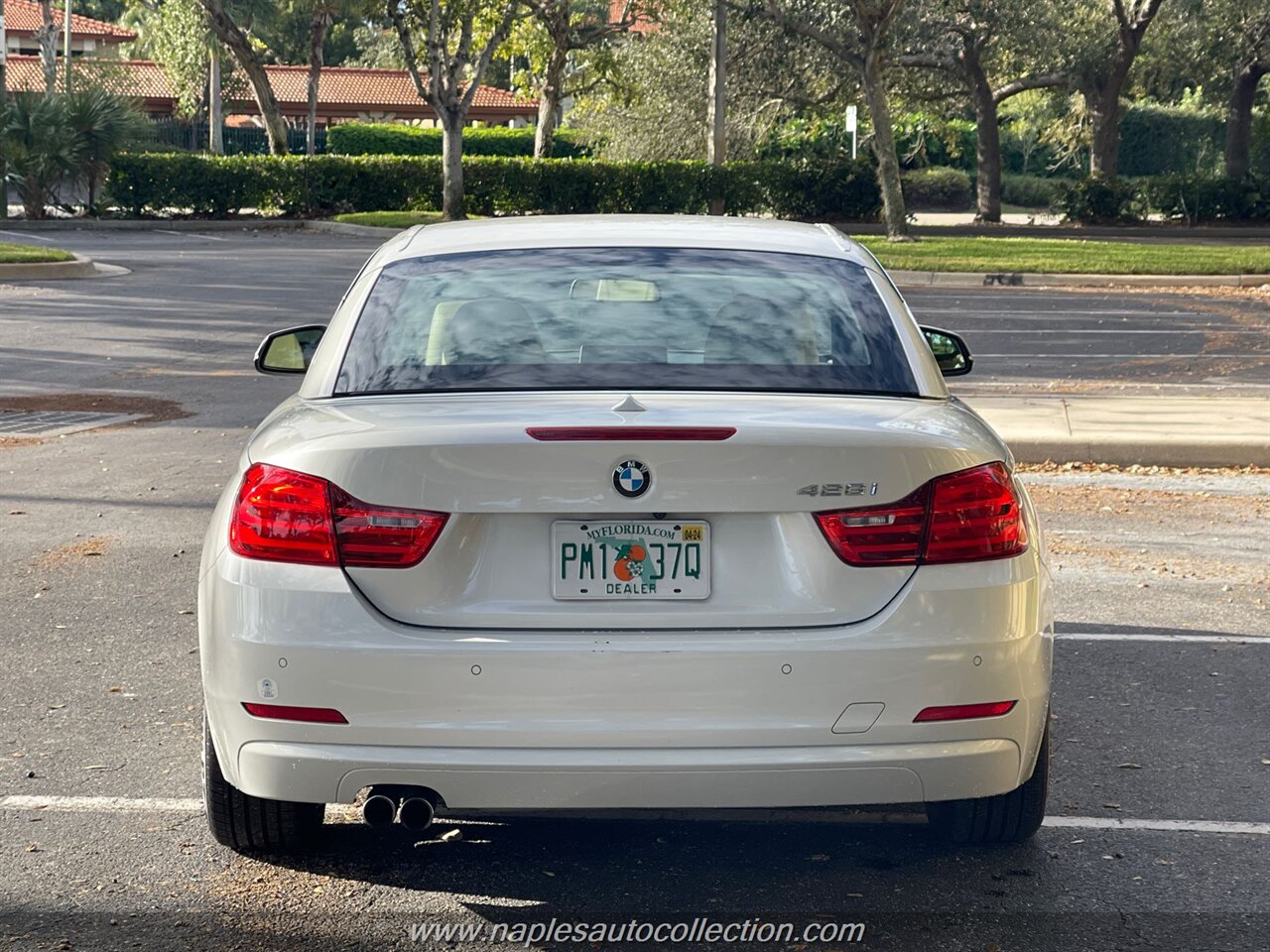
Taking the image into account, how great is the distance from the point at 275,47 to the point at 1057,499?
84.2 m

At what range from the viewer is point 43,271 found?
24.4 meters

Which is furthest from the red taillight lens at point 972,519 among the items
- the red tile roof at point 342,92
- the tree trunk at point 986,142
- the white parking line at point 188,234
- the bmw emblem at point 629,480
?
the red tile roof at point 342,92

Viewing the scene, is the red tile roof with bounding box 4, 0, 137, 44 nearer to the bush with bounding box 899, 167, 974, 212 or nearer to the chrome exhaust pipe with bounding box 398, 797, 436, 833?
the bush with bounding box 899, 167, 974, 212

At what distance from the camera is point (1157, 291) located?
24312 millimetres

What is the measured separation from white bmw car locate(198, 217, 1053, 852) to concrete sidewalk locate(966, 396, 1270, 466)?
7.30 meters

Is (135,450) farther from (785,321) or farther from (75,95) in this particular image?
(75,95)

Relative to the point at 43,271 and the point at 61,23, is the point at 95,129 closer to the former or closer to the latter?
the point at 43,271

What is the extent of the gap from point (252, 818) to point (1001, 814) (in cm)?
190

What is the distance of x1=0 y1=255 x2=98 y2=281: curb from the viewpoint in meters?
24.1

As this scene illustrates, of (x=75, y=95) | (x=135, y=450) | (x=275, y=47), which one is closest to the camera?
(x=135, y=450)

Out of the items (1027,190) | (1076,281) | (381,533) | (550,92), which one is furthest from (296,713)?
(1027,190)

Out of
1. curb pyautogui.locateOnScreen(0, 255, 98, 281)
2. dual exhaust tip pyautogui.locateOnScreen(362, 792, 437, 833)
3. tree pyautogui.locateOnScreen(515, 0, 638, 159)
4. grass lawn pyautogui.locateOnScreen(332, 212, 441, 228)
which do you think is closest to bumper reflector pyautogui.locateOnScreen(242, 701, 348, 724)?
dual exhaust tip pyautogui.locateOnScreen(362, 792, 437, 833)

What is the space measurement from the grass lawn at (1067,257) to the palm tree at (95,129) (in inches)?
694

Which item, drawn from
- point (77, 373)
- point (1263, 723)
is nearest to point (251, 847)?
point (1263, 723)
